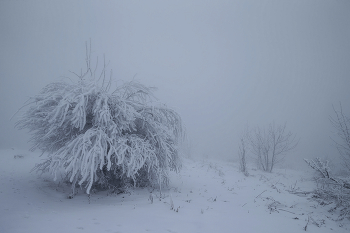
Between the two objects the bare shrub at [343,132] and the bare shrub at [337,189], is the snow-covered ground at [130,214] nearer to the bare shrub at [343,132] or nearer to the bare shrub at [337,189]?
the bare shrub at [337,189]

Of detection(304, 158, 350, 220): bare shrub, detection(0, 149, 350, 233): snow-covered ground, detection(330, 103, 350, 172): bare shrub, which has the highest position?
detection(330, 103, 350, 172): bare shrub

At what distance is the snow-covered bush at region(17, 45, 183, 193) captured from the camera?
5.12 meters

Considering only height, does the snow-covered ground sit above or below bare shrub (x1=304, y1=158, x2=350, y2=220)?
below

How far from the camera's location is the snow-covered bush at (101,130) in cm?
512

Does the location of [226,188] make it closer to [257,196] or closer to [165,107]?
[257,196]

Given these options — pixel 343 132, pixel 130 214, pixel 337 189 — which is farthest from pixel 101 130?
pixel 343 132

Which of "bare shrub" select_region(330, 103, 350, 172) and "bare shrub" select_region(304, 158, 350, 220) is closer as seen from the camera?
"bare shrub" select_region(304, 158, 350, 220)

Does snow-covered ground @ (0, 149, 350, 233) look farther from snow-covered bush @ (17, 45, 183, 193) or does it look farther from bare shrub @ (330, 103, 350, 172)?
bare shrub @ (330, 103, 350, 172)

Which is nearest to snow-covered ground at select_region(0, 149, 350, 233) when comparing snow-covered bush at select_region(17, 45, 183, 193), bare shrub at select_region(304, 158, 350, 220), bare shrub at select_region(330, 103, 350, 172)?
bare shrub at select_region(304, 158, 350, 220)

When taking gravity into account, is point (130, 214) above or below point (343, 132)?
below

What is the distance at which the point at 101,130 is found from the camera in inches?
210

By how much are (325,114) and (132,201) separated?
126186 millimetres

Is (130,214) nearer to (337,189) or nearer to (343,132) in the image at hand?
(337,189)

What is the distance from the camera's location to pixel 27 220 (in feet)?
12.2
